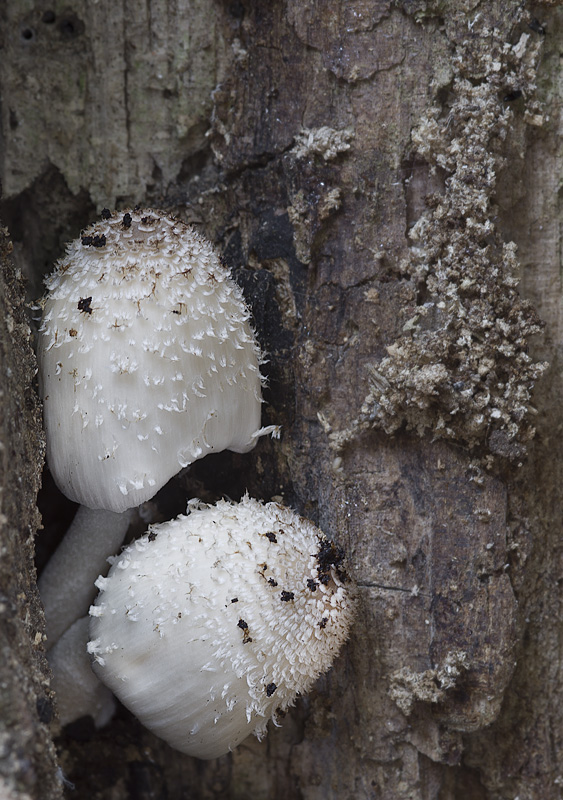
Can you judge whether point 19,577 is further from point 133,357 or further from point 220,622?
point 133,357

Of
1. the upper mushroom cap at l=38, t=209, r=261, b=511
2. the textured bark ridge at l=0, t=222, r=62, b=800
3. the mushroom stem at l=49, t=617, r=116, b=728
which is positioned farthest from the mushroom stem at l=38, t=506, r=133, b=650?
the textured bark ridge at l=0, t=222, r=62, b=800

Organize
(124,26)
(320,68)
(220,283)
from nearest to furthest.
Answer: (220,283) < (320,68) < (124,26)

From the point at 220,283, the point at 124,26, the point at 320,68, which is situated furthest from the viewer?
the point at 124,26

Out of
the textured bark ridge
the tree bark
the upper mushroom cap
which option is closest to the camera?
the textured bark ridge

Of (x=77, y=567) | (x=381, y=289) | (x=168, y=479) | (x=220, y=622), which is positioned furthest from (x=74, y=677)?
(x=381, y=289)

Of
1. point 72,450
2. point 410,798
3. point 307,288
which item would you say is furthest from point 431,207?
point 410,798

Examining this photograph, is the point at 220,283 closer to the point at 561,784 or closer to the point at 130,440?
the point at 130,440

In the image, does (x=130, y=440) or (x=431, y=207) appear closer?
(x=130, y=440)

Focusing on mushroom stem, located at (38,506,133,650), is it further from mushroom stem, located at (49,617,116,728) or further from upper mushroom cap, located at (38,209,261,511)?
upper mushroom cap, located at (38,209,261,511)
